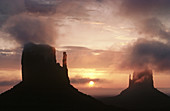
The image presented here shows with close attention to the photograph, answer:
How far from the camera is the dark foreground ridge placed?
454ft

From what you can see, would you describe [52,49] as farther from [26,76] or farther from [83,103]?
[83,103]

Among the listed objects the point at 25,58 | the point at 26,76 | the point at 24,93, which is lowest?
the point at 24,93

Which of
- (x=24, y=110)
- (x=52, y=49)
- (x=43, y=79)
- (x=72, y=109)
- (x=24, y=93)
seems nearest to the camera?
(x=24, y=110)

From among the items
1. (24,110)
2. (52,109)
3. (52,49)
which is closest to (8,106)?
(24,110)

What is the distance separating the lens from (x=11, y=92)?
492ft

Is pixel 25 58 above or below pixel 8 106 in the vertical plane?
above

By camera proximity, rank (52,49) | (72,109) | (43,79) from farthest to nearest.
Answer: (52,49) → (43,79) → (72,109)

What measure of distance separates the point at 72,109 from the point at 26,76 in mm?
43898

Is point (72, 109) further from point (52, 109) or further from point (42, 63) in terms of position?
point (42, 63)

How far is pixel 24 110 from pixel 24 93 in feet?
72.1

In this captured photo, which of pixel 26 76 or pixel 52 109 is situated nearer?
pixel 52 109

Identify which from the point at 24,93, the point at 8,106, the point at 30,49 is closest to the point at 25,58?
the point at 30,49

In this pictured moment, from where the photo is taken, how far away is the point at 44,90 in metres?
157

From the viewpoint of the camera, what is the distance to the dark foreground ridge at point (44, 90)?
138 meters
